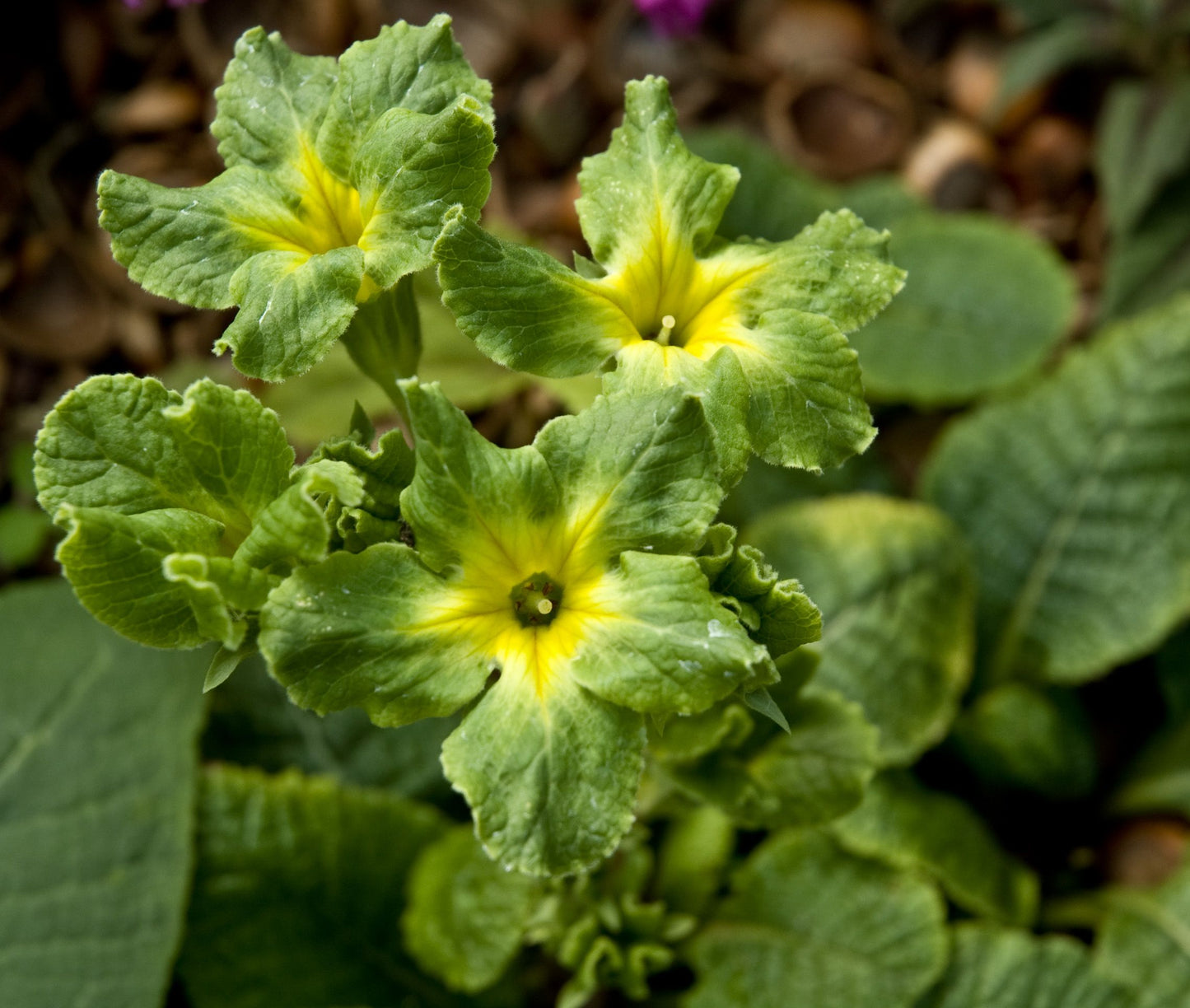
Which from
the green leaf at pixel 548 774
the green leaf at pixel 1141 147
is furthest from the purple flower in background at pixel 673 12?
the green leaf at pixel 548 774

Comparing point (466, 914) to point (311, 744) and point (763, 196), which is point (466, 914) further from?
point (763, 196)

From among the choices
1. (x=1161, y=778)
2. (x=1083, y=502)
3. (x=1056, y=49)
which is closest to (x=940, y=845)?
(x=1161, y=778)

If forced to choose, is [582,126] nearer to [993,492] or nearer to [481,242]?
[993,492]

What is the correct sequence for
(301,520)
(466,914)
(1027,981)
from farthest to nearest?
(1027,981), (466,914), (301,520)

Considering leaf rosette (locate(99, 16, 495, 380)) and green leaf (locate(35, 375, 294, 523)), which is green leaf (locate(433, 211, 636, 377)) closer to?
leaf rosette (locate(99, 16, 495, 380))

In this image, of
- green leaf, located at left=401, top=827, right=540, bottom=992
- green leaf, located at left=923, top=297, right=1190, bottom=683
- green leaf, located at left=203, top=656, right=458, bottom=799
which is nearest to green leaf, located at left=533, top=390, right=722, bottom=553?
green leaf, located at left=401, top=827, right=540, bottom=992
